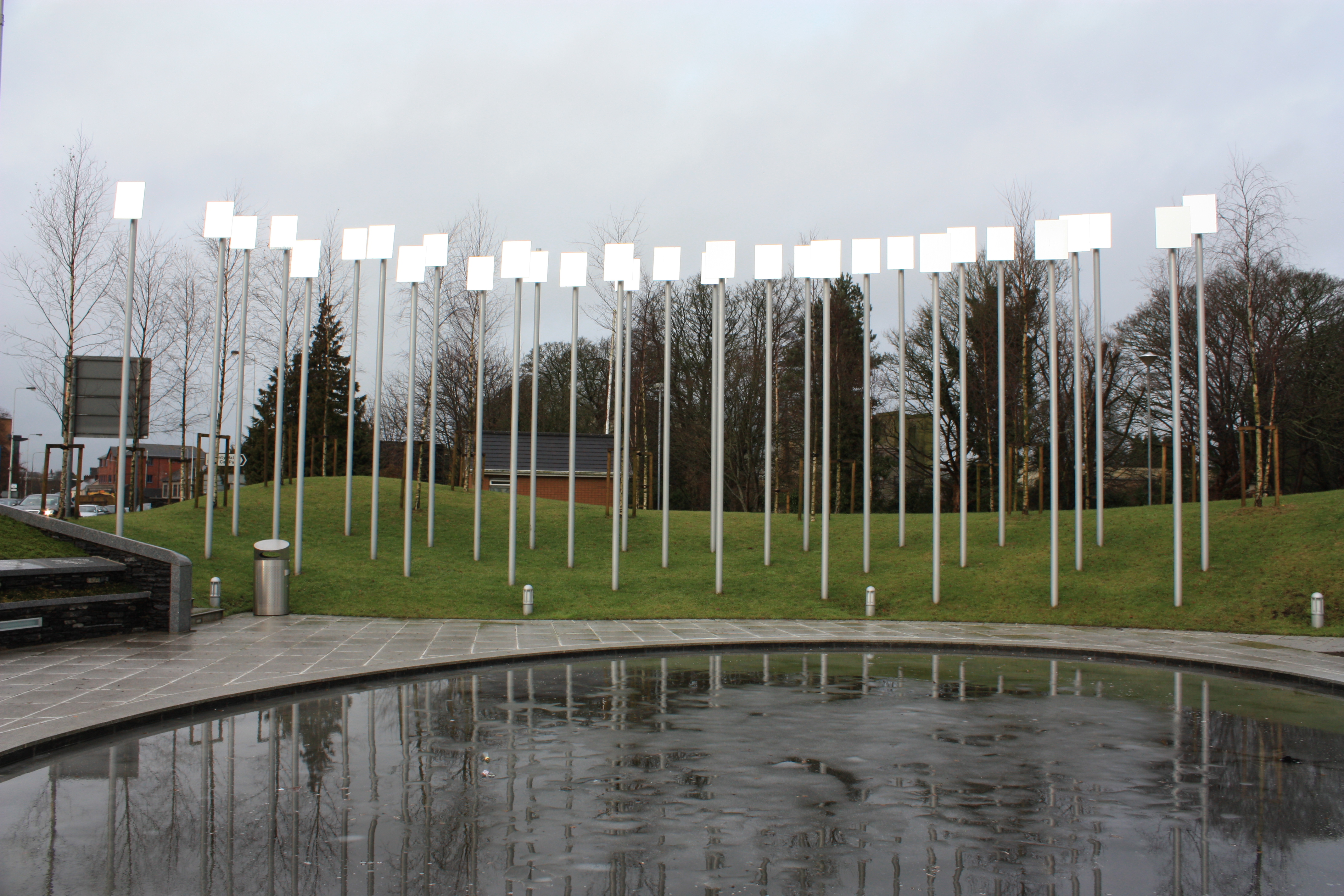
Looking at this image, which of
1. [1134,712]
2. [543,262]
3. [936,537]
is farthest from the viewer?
[543,262]

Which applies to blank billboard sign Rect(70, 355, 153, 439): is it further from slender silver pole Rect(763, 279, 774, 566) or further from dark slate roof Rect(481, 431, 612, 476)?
dark slate roof Rect(481, 431, 612, 476)

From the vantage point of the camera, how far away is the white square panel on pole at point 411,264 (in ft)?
71.1

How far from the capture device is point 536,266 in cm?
2127

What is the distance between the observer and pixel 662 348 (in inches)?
1567

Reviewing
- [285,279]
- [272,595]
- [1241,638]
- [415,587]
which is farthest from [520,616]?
[1241,638]

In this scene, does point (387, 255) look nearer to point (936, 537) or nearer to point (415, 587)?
point (415, 587)

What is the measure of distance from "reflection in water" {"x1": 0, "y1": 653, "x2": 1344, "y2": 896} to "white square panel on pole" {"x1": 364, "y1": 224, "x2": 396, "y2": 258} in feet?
43.9

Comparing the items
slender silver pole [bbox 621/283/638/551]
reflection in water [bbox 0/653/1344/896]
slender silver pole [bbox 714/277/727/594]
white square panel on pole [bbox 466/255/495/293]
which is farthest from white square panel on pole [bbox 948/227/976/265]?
reflection in water [bbox 0/653/1344/896]

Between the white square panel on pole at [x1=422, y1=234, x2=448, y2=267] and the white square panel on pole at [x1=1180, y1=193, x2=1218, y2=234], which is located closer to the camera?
the white square panel on pole at [x1=1180, y1=193, x2=1218, y2=234]

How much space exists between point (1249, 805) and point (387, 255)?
1949 cm

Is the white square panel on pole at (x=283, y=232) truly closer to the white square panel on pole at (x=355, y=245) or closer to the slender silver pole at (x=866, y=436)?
the white square panel on pole at (x=355, y=245)

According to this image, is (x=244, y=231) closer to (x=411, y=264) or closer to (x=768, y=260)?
(x=411, y=264)

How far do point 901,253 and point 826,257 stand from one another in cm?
171

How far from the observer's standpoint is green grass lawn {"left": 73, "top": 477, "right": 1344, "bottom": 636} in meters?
19.0
